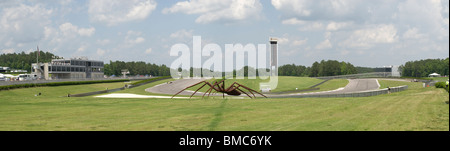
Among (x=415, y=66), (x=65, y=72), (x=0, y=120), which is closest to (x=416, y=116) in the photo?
(x=0, y=120)

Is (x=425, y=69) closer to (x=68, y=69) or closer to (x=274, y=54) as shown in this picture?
(x=274, y=54)

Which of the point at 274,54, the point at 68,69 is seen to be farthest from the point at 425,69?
the point at 68,69

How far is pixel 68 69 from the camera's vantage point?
135 m

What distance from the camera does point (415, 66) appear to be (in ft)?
628

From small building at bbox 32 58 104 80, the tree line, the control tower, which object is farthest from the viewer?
the tree line

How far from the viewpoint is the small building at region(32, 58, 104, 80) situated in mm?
125494

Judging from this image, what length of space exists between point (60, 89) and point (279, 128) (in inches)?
2682

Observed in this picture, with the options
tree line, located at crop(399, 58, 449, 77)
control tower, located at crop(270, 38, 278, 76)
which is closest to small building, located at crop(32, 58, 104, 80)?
control tower, located at crop(270, 38, 278, 76)

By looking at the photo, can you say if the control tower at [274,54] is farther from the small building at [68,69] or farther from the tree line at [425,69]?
the tree line at [425,69]

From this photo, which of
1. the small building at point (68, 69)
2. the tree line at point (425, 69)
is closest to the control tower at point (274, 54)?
the small building at point (68, 69)

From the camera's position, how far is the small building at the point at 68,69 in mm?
125494

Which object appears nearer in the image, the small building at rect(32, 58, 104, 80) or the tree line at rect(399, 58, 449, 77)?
the small building at rect(32, 58, 104, 80)

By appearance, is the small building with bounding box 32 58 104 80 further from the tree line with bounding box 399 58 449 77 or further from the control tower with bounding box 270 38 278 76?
the tree line with bounding box 399 58 449 77
